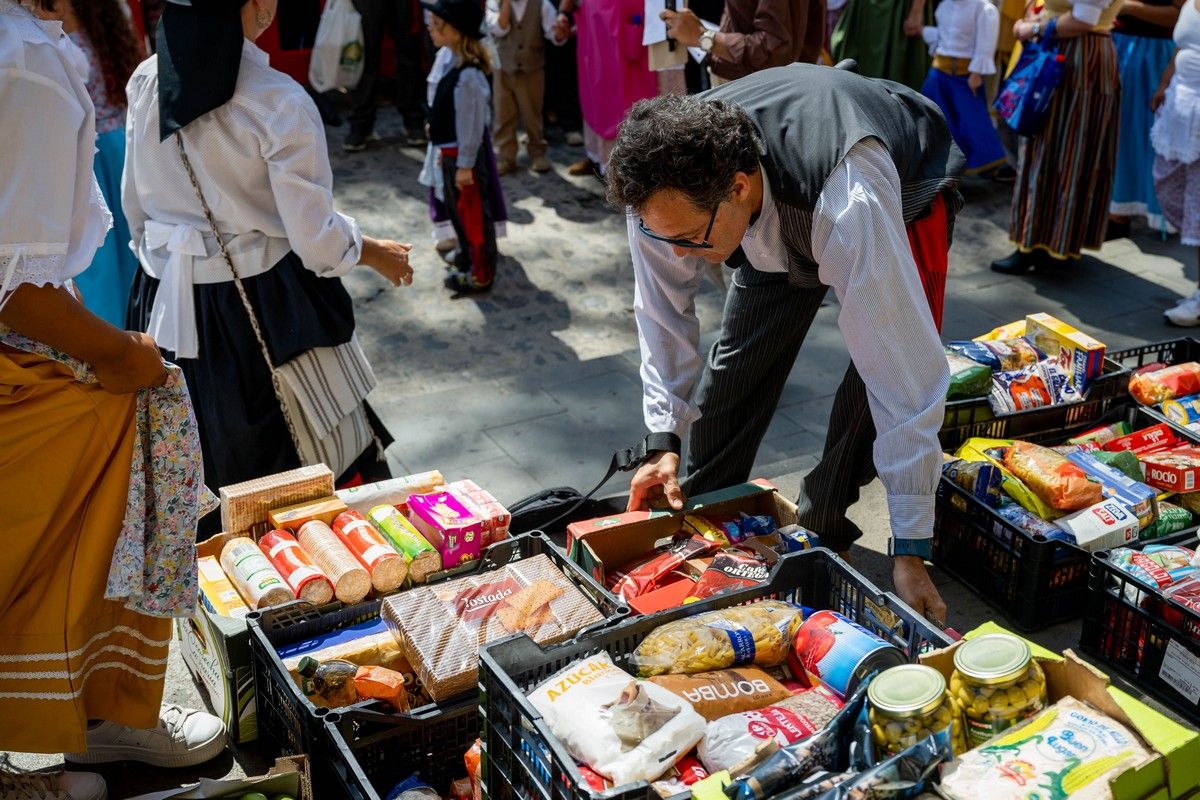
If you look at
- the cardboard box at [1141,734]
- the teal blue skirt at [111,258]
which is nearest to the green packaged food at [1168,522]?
the cardboard box at [1141,734]

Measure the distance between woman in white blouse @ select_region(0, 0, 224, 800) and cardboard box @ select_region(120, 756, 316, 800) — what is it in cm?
27

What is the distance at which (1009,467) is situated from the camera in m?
3.50

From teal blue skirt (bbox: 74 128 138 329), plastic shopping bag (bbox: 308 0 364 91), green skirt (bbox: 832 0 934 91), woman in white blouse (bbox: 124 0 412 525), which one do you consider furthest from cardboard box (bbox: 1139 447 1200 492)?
plastic shopping bag (bbox: 308 0 364 91)

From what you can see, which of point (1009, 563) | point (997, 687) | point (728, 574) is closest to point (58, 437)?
point (728, 574)

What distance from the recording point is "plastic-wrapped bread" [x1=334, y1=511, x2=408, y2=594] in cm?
295

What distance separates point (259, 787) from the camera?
2.43 m

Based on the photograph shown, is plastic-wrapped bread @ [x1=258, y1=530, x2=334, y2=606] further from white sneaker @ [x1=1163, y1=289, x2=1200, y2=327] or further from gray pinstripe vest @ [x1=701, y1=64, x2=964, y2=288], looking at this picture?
white sneaker @ [x1=1163, y1=289, x2=1200, y2=327]

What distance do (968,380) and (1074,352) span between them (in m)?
0.42

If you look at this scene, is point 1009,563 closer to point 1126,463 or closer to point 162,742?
point 1126,463

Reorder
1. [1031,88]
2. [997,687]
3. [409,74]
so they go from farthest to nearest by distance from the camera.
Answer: [409,74], [1031,88], [997,687]

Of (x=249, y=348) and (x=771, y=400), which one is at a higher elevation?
(x=249, y=348)

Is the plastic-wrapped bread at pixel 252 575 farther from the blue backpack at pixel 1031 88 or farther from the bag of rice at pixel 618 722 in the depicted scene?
the blue backpack at pixel 1031 88

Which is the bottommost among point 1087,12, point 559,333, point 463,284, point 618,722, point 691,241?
point 559,333

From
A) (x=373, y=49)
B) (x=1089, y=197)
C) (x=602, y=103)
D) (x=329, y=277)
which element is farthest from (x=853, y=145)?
(x=373, y=49)
